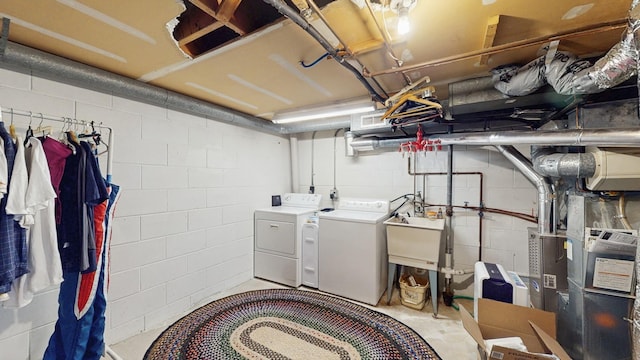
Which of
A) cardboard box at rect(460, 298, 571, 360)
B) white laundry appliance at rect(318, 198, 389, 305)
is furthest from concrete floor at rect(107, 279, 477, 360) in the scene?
cardboard box at rect(460, 298, 571, 360)

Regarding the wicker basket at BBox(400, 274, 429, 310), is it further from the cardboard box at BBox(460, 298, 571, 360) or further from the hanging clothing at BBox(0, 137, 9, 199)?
the hanging clothing at BBox(0, 137, 9, 199)

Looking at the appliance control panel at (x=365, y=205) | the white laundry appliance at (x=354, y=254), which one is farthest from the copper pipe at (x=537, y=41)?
the appliance control panel at (x=365, y=205)

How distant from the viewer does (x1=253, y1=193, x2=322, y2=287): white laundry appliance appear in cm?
322

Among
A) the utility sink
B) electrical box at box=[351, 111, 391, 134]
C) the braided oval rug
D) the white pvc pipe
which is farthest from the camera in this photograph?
the white pvc pipe

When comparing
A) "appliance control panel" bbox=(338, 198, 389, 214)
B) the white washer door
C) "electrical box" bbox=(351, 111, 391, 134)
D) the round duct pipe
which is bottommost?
the white washer door

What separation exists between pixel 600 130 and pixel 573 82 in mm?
490

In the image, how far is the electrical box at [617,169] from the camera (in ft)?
5.33

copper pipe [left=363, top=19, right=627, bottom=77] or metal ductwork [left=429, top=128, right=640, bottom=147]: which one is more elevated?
copper pipe [left=363, top=19, right=627, bottom=77]

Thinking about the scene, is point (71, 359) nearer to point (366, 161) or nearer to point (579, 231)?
point (366, 161)

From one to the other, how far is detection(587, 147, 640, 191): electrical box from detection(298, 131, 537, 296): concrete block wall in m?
0.96

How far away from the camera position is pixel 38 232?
4.70ft

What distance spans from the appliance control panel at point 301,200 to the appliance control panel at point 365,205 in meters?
0.41

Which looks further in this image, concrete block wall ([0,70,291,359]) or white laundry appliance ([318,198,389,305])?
white laundry appliance ([318,198,389,305])

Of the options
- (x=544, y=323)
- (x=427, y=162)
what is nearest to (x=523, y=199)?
(x=427, y=162)
